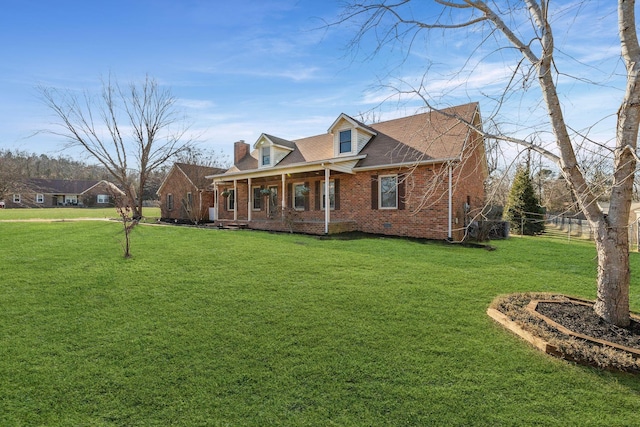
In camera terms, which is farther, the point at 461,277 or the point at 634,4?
the point at 461,277

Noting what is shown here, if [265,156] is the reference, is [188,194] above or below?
below

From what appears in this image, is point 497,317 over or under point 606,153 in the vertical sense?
under

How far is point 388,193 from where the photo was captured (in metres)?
13.4

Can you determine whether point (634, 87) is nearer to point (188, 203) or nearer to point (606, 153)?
point (606, 153)

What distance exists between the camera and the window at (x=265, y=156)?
717 inches

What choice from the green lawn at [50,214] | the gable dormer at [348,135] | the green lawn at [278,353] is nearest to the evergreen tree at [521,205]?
the gable dormer at [348,135]

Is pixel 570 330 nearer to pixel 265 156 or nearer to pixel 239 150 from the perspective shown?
pixel 265 156

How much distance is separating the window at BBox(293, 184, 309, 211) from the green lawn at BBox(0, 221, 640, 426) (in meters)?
9.56

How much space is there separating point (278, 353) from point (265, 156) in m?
16.1

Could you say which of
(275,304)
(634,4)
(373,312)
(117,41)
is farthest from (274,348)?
(117,41)

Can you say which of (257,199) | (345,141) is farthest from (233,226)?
(345,141)

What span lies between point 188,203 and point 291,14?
1975cm

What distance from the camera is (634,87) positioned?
370 centimetres

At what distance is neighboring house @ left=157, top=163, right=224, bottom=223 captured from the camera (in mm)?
23109
